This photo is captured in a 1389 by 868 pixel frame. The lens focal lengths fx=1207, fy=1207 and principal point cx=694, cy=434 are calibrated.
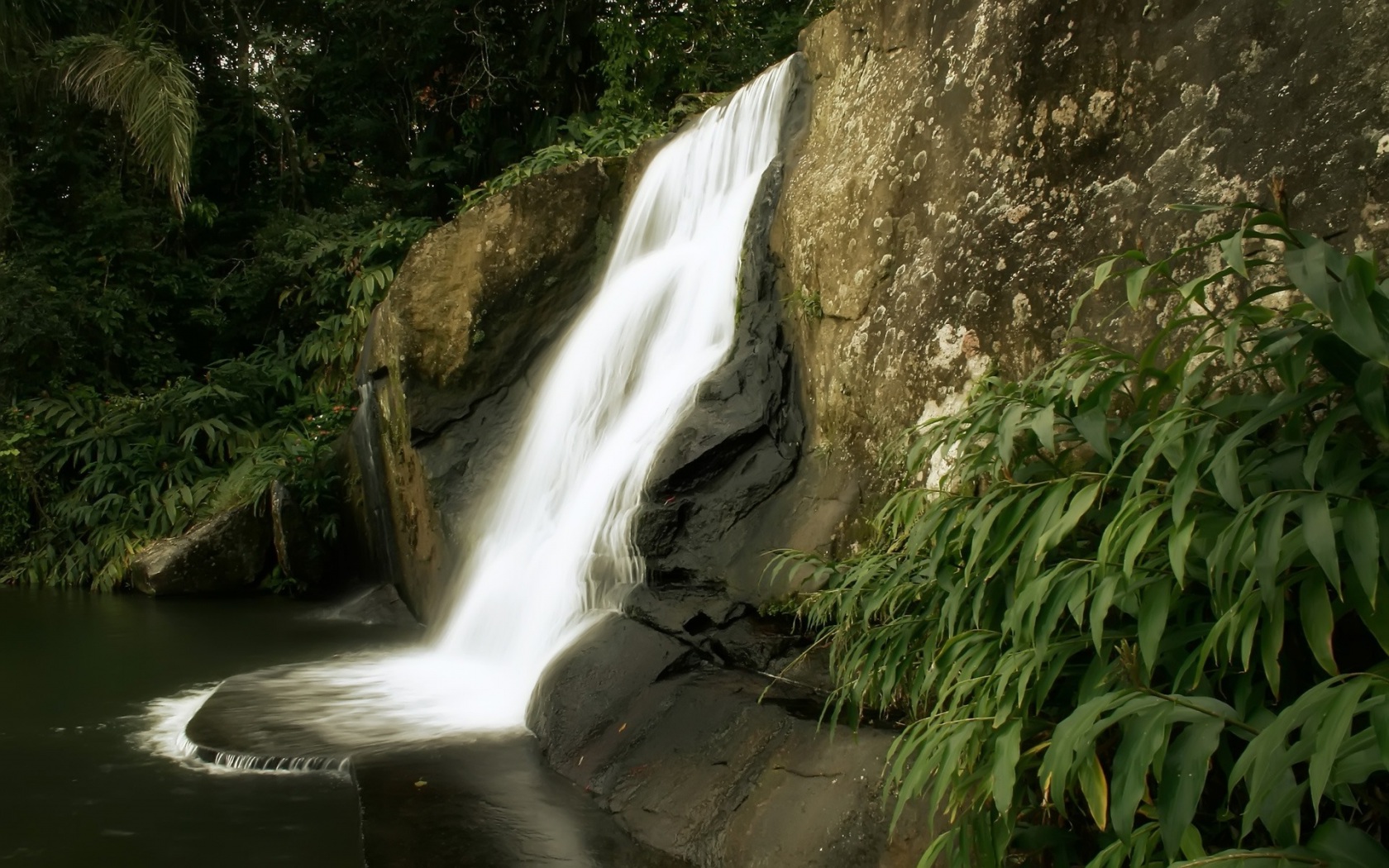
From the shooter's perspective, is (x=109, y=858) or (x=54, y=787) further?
(x=54, y=787)

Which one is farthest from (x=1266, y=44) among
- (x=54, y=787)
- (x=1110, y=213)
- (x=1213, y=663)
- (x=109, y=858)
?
(x=54, y=787)

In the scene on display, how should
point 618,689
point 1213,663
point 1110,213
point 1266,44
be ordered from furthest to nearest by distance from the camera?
point 618,689
point 1110,213
point 1266,44
point 1213,663

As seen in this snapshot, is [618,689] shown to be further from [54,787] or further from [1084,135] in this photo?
[1084,135]

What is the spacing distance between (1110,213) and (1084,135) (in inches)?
12.7

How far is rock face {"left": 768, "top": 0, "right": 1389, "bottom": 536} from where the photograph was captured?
3.33 meters

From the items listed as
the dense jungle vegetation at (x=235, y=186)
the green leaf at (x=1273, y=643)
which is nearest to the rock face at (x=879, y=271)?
the green leaf at (x=1273, y=643)

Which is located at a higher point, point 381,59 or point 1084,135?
point 381,59

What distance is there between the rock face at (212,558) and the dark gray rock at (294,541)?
0.30 metres

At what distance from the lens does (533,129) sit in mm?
13500

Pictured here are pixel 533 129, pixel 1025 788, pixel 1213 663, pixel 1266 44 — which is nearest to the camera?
pixel 1213 663

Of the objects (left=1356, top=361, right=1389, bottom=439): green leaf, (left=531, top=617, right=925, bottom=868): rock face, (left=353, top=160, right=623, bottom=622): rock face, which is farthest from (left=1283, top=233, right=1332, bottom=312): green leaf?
(left=353, top=160, right=623, bottom=622): rock face

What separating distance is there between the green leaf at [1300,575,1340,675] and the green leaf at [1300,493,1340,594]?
57mm

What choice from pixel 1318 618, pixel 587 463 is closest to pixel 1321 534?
pixel 1318 618

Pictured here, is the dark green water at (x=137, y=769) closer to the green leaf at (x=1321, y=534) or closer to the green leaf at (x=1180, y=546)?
the green leaf at (x=1180, y=546)
